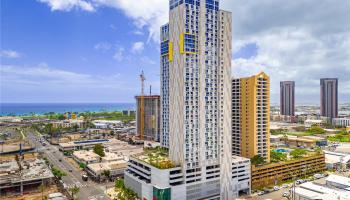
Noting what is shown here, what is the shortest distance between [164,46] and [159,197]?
58000 millimetres

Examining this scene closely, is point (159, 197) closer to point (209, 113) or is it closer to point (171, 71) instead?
point (209, 113)

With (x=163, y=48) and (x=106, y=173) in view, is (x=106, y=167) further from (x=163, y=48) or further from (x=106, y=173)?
(x=163, y=48)

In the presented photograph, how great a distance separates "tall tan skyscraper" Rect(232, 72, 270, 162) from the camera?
66.9 meters

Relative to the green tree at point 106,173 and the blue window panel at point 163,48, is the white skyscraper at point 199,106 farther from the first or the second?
the blue window panel at point 163,48

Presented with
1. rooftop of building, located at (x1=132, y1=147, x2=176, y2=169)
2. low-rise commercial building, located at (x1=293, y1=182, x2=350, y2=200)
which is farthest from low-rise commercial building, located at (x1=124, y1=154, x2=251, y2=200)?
low-rise commercial building, located at (x1=293, y1=182, x2=350, y2=200)

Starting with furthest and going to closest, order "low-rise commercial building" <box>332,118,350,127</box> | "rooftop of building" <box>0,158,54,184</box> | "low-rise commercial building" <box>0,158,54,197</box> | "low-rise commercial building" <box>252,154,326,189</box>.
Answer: "low-rise commercial building" <box>332,118,350,127</box>
"low-rise commercial building" <box>252,154,326,189</box>
"rooftop of building" <box>0,158,54,184</box>
"low-rise commercial building" <box>0,158,54,197</box>

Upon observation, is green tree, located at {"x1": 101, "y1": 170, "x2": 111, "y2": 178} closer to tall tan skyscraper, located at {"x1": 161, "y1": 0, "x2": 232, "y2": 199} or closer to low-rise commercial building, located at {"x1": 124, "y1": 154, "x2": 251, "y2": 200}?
low-rise commercial building, located at {"x1": 124, "y1": 154, "x2": 251, "y2": 200}

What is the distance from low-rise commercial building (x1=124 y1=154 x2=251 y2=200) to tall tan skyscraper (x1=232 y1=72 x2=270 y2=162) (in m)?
12.2

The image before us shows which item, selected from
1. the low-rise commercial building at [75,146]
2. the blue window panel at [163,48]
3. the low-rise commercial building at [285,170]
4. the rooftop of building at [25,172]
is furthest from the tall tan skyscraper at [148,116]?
the low-rise commercial building at [285,170]

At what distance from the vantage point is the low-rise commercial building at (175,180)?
46.4 m

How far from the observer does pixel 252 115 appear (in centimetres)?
6681

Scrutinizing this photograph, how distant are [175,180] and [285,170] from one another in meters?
30.9

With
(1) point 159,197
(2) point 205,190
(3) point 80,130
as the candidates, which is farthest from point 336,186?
(3) point 80,130

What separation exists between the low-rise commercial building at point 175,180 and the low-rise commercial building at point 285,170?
15.1 ft
